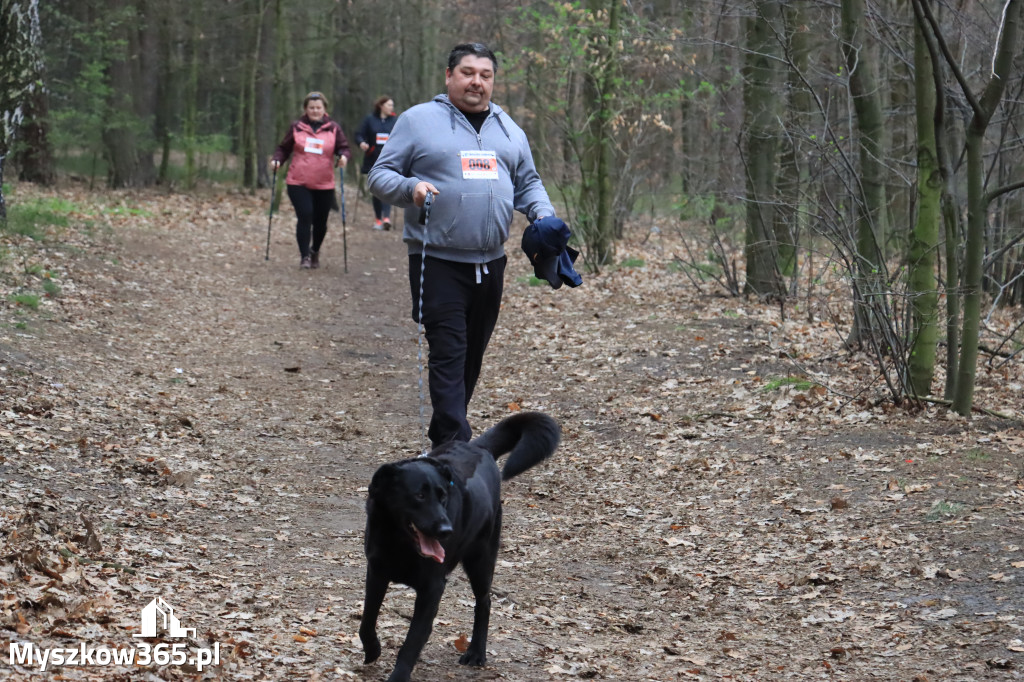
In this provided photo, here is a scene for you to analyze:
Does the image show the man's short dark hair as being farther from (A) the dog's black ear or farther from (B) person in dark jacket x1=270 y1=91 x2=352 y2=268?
(B) person in dark jacket x1=270 y1=91 x2=352 y2=268

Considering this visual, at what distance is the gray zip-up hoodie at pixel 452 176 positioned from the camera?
5344 millimetres

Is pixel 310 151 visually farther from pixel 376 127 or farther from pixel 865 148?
pixel 865 148

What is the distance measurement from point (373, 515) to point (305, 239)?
11.8 metres

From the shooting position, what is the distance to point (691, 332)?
10602mm

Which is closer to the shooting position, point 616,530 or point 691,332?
point 616,530

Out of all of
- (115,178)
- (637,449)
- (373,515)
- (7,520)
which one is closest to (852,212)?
(637,449)

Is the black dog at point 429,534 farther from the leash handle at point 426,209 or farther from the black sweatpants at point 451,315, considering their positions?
the leash handle at point 426,209

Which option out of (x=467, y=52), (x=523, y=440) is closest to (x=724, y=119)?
(x=467, y=52)

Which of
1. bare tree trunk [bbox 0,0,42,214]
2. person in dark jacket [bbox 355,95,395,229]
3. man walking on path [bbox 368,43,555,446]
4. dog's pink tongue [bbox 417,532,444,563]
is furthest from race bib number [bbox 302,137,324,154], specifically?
dog's pink tongue [bbox 417,532,444,563]

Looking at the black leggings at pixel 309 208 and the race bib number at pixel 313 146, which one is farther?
the black leggings at pixel 309 208

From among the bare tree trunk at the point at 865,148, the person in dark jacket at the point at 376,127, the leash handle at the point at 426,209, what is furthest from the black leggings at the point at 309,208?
the leash handle at the point at 426,209

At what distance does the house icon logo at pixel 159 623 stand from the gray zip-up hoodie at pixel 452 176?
86.5 inches

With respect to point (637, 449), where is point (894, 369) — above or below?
above

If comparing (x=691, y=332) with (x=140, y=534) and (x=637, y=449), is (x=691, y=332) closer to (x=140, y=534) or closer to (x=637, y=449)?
(x=637, y=449)
